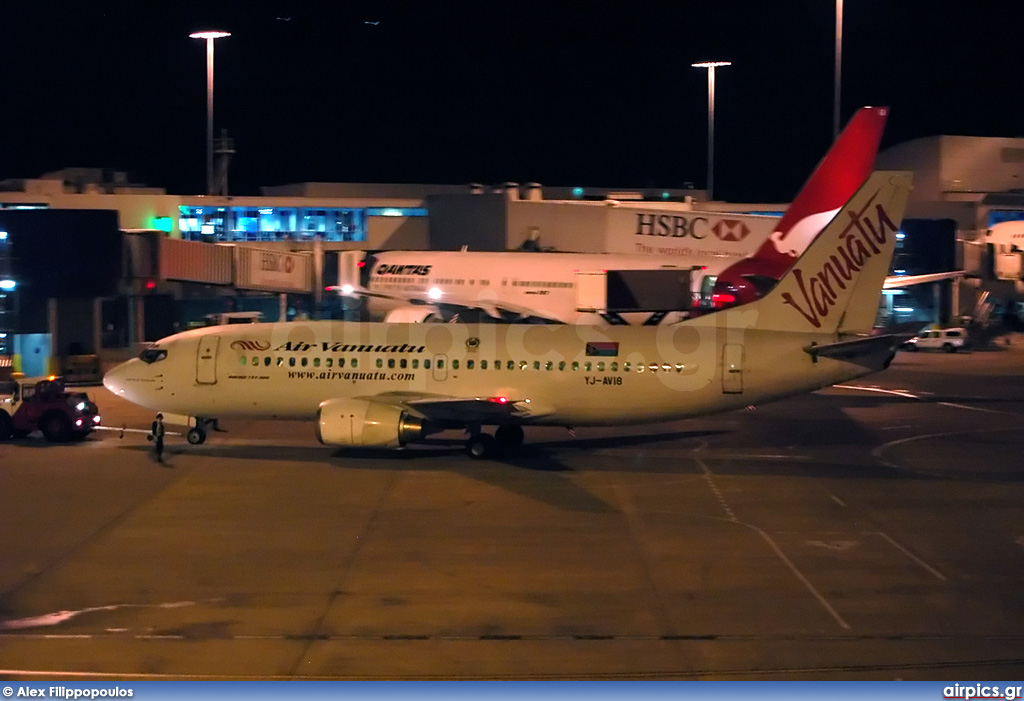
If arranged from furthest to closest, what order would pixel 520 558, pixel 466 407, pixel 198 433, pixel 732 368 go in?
pixel 198 433
pixel 732 368
pixel 466 407
pixel 520 558

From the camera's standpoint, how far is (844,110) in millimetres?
151625

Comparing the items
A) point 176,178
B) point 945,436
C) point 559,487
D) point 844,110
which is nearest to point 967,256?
point 945,436

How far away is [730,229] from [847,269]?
3451 centimetres

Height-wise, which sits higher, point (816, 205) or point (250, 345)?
point (816, 205)

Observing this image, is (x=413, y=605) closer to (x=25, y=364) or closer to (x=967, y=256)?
(x=25, y=364)

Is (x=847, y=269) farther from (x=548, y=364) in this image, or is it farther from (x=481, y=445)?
(x=481, y=445)

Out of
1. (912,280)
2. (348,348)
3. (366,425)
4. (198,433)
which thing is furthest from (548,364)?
(912,280)

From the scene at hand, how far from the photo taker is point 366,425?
88.4ft

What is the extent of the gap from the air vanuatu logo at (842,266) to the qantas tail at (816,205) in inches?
678

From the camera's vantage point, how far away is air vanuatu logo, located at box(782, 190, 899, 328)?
27.9 metres

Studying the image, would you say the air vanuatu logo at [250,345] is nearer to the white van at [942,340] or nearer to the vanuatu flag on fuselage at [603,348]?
the vanuatu flag on fuselage at [603,348]

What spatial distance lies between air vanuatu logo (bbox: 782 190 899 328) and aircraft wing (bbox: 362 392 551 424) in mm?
6860

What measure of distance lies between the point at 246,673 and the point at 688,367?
54.0 feet

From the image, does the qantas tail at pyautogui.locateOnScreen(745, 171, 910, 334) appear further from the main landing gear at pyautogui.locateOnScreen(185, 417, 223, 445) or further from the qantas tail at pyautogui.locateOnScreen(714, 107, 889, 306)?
the qantas tail at pyautogui.locateOnScreen(714, 107, 889, 306)
